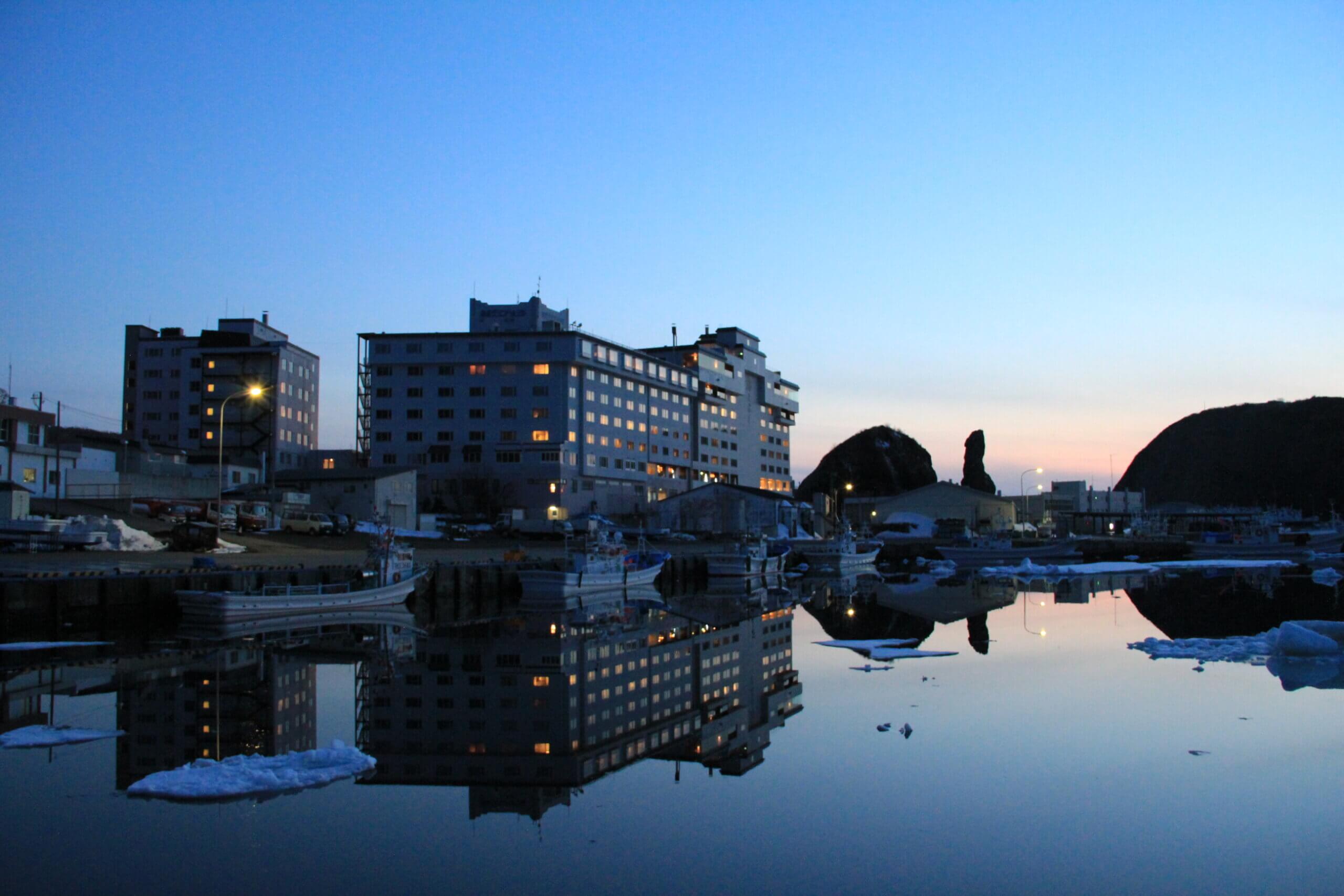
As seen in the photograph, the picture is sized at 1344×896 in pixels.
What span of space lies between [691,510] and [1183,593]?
51139 mm

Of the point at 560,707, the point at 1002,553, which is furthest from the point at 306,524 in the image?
the point at 1002,553

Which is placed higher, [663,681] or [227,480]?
[227,480]

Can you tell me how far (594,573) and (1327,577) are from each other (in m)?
50.8

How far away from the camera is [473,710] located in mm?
20000

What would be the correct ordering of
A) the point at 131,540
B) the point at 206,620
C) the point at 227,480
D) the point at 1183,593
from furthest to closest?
1. the point at 227,480
2. the point at 1183,593
3. the point at 131,540
4. the point at 206,620

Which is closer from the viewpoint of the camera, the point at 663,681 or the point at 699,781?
the point at 699,781

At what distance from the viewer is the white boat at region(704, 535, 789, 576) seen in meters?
66.9

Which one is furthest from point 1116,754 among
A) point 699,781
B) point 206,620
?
point 206,620

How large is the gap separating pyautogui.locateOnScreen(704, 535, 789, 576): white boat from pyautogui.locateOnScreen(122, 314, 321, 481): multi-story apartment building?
55699 mm

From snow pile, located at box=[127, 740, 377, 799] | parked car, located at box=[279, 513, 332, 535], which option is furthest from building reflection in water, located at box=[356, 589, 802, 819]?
parked car, located at box=[279, 513, 332, 535]

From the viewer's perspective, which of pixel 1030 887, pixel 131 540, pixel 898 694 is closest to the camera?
pixel 1030 887

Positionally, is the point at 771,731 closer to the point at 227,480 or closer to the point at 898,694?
the point at 898,694

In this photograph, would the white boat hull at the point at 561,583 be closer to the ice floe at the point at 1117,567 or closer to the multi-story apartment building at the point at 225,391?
the ice floe at the point at 1117,567

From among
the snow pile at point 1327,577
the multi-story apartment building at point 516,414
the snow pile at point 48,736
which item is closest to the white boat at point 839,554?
the multi-story apartment building at point 516,414
